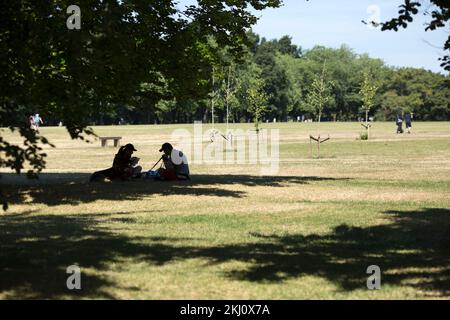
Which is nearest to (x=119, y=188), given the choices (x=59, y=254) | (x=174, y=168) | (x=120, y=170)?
(x=120, y=170)

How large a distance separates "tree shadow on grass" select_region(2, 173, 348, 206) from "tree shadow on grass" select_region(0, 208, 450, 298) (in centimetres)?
482

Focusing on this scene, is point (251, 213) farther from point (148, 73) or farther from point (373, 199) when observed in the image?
point (148, 73)

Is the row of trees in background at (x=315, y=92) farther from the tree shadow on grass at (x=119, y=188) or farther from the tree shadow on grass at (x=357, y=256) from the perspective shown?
the tree shadow on grass at (x=357, y=256)

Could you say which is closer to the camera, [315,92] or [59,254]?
[59,254]

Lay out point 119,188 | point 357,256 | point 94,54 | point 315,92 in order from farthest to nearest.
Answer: point 315,92 → point 119,188 → point 94,54 → point 357,256

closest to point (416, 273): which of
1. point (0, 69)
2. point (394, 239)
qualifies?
point (394, 239)

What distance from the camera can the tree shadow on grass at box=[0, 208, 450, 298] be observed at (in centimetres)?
804

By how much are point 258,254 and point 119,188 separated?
10.9 meters

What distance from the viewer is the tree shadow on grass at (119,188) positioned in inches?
704

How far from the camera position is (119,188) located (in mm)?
20062

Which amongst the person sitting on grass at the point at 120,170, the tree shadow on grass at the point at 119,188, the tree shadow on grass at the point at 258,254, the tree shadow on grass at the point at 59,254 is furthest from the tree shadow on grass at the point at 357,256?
the person sitting on grass at the point at 120,170

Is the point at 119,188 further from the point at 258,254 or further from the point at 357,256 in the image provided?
the point at 357,256

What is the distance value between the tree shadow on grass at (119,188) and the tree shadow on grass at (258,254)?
4822mm

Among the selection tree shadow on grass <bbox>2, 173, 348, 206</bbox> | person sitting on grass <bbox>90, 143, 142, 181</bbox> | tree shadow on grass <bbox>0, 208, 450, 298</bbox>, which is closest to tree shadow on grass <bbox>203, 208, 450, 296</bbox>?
tree shadow on grass <bbox>0, 208, 450, 298</bbox>
